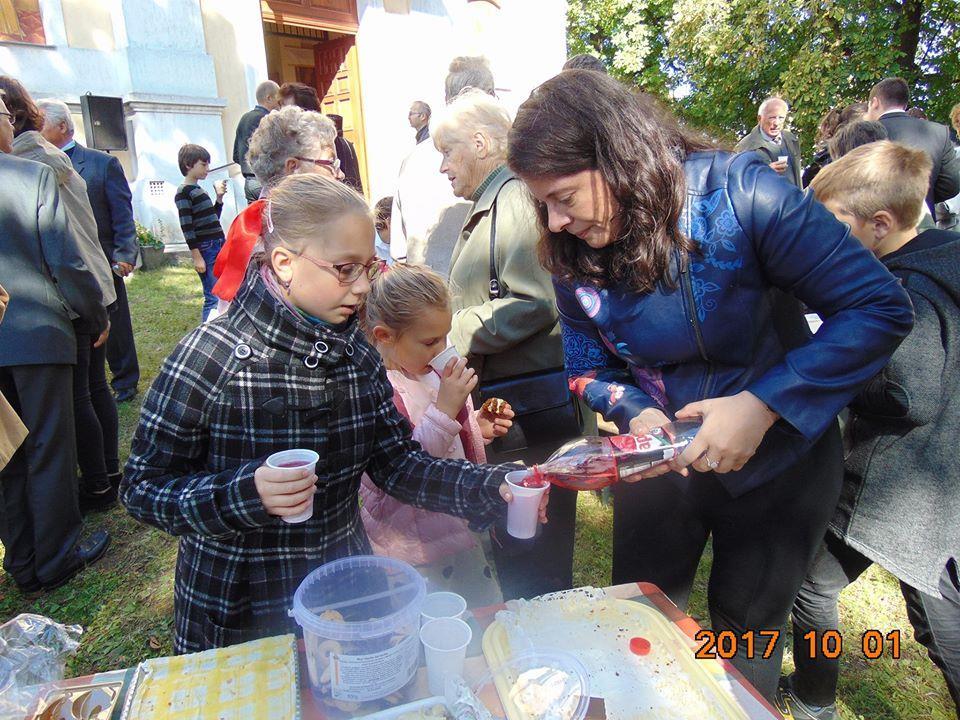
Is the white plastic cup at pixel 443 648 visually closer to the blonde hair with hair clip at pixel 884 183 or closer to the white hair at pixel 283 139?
the blonde hair with hair clip at pixel 884 183

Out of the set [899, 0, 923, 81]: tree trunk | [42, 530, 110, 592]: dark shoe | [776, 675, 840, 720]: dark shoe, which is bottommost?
[776, 675, 840, 720]: dark shoe

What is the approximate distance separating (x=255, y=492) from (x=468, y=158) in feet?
5.59

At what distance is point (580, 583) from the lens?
3248 millimetres

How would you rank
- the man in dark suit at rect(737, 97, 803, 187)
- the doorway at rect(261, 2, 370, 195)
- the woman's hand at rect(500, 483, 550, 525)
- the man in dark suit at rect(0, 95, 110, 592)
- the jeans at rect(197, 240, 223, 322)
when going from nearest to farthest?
Answer: the woman's hand at rect(500, 483, 550, 525)
the man in dark suit at rect(0, 95, 110, 592)
the jeans at rect(197, 240, 223, 322)
the man in dark suit at rect(737, 97, 803, 187)
the doorway at rect(261, 2, 370, 195)

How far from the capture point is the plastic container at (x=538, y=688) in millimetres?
1161

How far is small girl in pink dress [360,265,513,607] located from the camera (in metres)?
1.99

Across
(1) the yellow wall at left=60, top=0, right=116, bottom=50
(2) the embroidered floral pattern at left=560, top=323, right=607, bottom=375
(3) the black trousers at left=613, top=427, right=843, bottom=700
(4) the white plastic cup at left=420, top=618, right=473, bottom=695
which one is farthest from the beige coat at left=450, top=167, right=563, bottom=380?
(1) the yellow wall at left=60, top=0, right=116, bottom=50

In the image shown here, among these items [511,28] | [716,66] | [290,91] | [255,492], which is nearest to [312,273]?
[255,492]

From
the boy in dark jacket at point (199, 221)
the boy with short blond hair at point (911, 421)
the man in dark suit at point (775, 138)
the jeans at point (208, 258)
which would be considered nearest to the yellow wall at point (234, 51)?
the boy in dark jacket at point (199, 221)

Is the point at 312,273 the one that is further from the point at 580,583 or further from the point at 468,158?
the point at 580,583

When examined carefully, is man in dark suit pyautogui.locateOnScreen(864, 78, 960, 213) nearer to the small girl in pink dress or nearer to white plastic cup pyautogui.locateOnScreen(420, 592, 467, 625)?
the small girl in pink dress

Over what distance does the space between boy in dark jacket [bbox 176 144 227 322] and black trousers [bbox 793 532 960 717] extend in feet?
17.5

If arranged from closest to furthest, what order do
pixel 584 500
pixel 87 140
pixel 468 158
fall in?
pixel 468 158 → pixel 584 500 → pixel 87 140

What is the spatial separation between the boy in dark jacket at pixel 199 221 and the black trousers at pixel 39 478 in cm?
300
